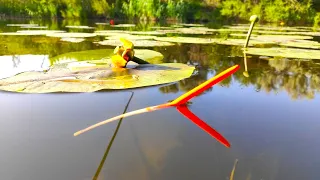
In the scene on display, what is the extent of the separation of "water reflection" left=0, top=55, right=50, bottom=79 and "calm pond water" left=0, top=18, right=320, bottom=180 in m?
0.86

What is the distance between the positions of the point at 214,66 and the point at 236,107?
152 cm

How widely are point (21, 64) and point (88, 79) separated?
131cm

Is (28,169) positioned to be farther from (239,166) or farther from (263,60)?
(263,60)

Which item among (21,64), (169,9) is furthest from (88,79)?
(169,9)

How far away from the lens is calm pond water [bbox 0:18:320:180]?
110cm

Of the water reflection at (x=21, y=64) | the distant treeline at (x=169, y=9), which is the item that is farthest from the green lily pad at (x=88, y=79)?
the distant treeline at (x=169, y=9)

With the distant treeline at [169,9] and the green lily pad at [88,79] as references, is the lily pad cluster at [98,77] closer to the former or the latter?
the green lily pad at [88,79]

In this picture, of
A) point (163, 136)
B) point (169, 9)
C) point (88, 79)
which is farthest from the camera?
point (169, 9)

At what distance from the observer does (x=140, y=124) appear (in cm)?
154

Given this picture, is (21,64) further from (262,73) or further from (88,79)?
(262,73)

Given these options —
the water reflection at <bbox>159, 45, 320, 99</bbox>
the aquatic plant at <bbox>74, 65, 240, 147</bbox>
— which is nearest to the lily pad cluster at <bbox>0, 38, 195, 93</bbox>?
the water reflection at <bbox>159, 45, 320, 99</bbox>

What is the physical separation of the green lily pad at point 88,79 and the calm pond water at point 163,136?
0.06 meters

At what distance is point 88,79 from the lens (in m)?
2.09

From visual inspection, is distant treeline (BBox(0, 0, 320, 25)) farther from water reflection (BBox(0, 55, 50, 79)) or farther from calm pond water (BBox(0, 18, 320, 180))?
calm pond water (BBox(0, 18, 320, 180))
